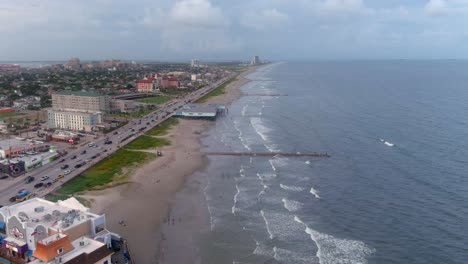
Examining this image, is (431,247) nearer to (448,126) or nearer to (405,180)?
(405,180)

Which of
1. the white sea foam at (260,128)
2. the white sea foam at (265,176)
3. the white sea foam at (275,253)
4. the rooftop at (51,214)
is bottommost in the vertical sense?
the white sea foam at (275,253)

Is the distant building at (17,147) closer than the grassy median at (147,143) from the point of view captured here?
Yes

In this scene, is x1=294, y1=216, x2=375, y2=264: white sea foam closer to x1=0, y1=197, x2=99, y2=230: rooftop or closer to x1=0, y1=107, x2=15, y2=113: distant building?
x1=0, y1=197, x2=99, y2=230: rooftop

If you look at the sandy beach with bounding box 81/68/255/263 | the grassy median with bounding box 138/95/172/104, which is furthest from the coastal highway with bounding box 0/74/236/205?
the grassy median with bounding box 138/95/172/104

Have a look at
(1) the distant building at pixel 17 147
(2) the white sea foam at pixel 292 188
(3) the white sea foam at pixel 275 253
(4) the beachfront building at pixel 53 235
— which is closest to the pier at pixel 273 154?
(2) the white sea foam at pixel 292 188

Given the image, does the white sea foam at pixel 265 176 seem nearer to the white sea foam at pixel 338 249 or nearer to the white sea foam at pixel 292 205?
the white sea foam at pixel 292 205

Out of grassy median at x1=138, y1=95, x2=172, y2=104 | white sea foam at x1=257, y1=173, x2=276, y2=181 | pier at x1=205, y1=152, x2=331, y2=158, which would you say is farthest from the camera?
grassy median at x1=138, y1=95, x2=172, y2=104
